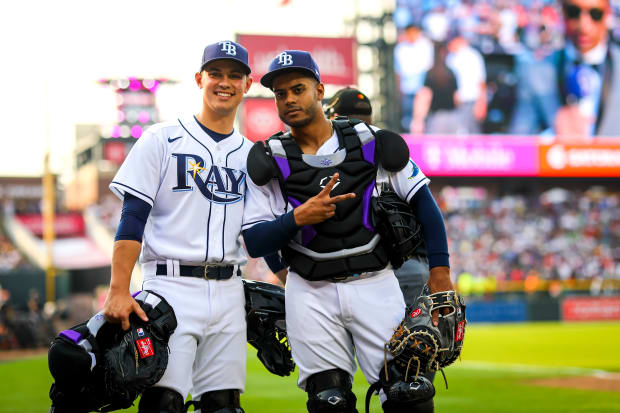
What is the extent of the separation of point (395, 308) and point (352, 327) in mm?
225

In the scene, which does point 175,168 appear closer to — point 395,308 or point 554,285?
point 395,308

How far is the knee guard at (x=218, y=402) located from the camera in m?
3.78

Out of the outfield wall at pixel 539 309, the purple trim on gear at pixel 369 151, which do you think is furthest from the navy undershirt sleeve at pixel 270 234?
the outfield wall at pixel 539 309

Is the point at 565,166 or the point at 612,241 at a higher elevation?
the point at 565,166

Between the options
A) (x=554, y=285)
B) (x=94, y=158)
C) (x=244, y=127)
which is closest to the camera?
(x=554, y=285)

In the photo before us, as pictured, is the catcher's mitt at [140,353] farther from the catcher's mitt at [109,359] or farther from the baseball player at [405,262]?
the baseball player at [405,262]

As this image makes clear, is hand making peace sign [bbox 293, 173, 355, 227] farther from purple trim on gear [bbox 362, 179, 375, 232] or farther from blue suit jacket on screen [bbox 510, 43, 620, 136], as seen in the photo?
blue suit jacket on screen [bbox 510, 43, 620, 136]

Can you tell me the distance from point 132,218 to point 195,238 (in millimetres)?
316

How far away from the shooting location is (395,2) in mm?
31641

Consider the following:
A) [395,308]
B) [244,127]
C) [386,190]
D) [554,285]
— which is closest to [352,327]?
[395,308]

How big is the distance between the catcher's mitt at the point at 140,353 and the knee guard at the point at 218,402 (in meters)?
0.32

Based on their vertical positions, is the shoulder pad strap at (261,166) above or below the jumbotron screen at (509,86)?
below

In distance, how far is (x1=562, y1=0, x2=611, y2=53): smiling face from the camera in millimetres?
33406

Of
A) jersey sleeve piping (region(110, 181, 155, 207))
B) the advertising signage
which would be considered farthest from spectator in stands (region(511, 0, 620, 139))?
jersey sleeve piping (region(110, 181, 155, 207))
